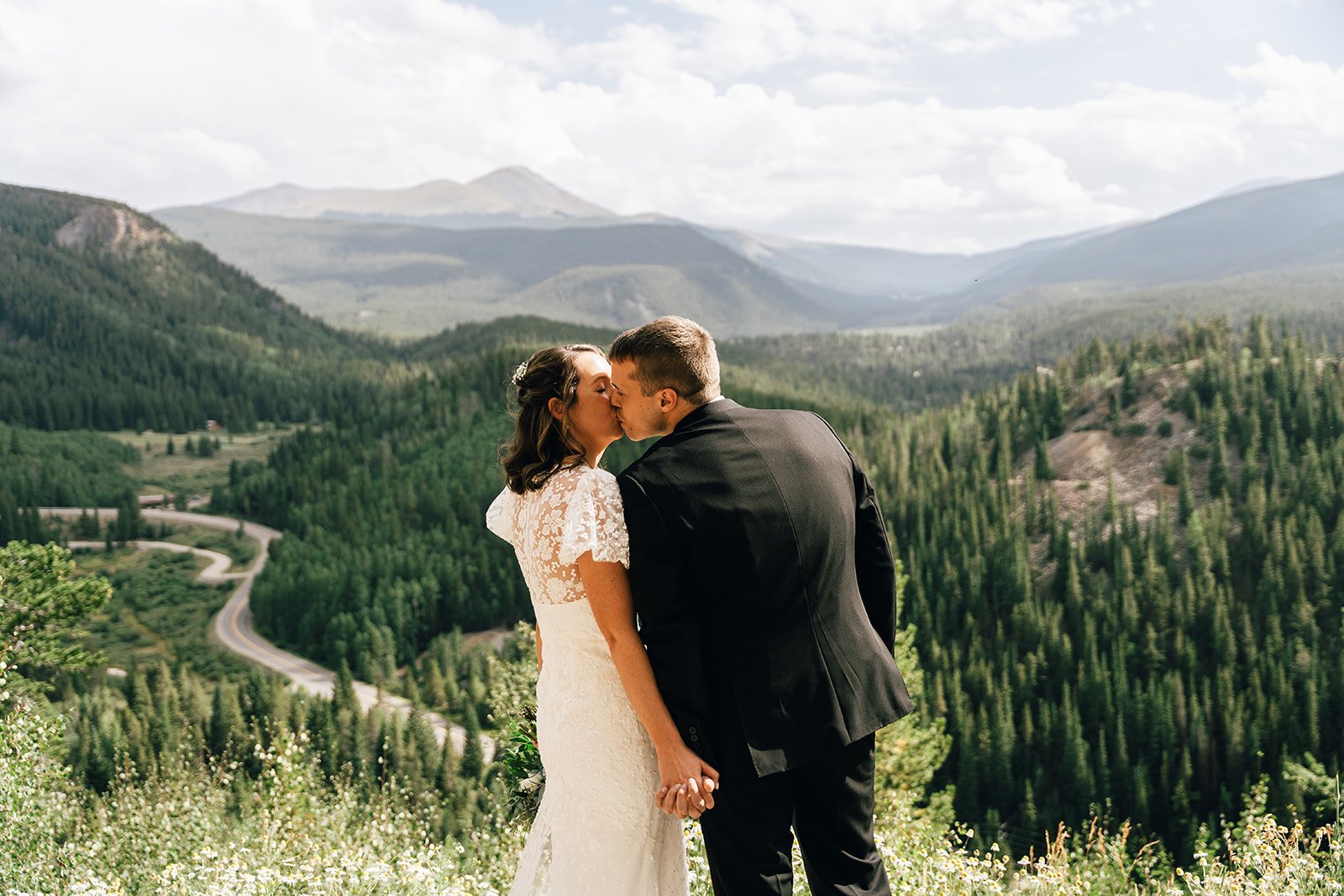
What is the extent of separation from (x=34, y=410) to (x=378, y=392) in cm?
5567

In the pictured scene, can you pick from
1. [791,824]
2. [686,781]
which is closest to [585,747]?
[686,781]

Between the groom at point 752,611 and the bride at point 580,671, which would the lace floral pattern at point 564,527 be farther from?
the groom at point 752,611

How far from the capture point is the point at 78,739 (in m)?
53.9

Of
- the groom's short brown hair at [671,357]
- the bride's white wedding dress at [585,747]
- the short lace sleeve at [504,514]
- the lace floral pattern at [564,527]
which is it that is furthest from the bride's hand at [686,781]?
the groom's short brown hair at [671,357]

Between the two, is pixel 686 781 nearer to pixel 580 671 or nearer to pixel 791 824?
pixel 791 824

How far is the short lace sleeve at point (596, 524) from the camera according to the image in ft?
17.0

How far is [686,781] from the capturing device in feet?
17.1

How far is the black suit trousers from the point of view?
17.3 feet

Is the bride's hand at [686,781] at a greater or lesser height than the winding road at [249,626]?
greater

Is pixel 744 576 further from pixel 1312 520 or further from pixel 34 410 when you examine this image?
pixel 34 410

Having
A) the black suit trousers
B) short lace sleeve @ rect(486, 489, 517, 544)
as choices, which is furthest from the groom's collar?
the black suit trousers

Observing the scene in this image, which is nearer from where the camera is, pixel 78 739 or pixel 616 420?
pixel 616 420

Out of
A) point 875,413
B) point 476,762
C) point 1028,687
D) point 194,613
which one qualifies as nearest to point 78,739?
point 476,762

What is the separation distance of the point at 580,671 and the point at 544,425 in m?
1.38
